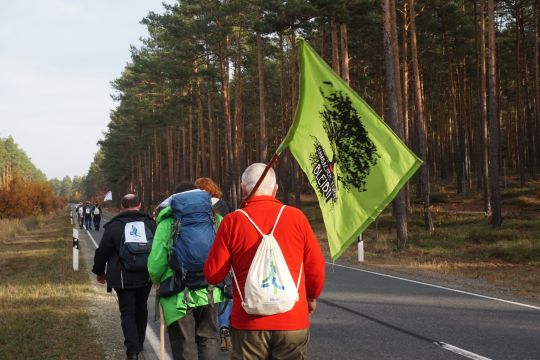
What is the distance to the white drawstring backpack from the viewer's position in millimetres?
3064

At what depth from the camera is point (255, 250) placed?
126 inches

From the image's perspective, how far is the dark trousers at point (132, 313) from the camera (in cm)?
589

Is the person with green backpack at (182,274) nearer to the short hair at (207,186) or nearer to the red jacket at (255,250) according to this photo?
the short hair at (207,186)

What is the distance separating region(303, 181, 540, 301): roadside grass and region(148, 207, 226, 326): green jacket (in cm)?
813

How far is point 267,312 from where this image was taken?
3.08 metres

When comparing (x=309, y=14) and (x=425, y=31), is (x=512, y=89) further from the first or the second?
(x=309, y=14)

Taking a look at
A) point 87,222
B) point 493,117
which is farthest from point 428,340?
point 87,222

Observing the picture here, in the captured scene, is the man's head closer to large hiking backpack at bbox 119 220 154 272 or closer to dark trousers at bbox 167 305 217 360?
large hiking backpack at bbox 119 220 154 272

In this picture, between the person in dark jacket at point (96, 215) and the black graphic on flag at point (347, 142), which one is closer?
the black graphic on flag at point (347, 142)

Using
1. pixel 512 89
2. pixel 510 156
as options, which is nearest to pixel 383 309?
pixel 512 89

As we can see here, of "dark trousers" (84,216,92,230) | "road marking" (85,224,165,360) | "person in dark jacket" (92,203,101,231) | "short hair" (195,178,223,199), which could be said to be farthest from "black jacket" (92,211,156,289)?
"dark trousers" (84,216,92,230)

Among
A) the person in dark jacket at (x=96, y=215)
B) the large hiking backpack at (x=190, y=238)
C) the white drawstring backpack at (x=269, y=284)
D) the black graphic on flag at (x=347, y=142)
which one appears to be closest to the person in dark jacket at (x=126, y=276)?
the large hiking backpack at (x=190, y=238)

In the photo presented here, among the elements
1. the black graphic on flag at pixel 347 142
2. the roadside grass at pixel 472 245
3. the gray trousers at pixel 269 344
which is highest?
the black graphic on flag at pixel 347 142

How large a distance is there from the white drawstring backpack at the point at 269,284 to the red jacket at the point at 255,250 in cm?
6
